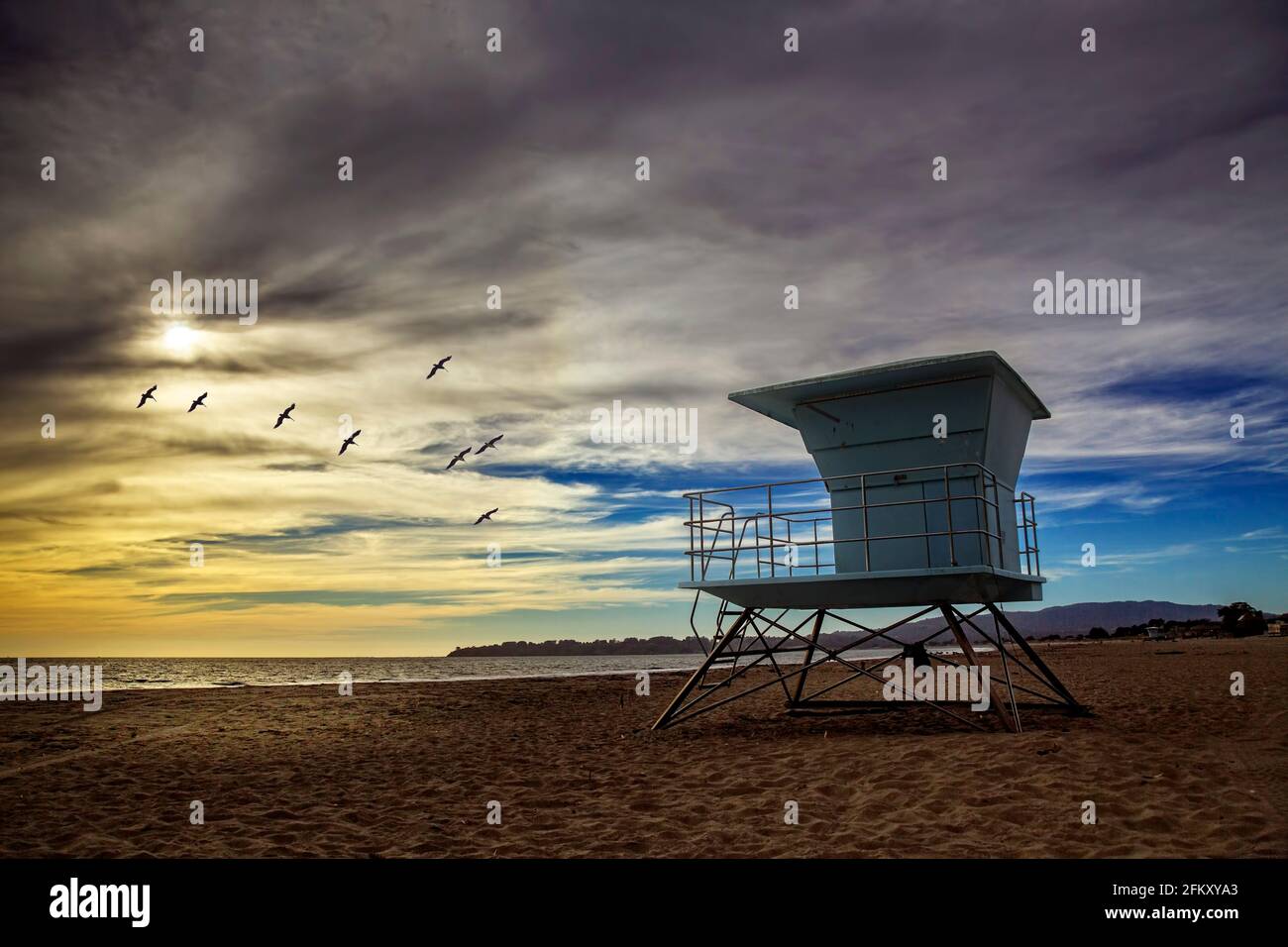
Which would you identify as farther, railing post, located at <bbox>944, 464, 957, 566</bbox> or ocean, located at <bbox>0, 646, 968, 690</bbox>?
ocean, located at <bbox>0, 646, 968, 690</bbox>

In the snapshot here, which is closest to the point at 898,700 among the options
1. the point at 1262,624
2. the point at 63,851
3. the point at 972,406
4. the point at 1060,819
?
the point at 972,406

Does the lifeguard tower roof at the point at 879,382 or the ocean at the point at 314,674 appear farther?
the ocean at the point at 314,674

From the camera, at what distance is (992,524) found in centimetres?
1318

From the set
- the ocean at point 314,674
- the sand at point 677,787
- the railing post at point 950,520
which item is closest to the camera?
the sand at point 677,787

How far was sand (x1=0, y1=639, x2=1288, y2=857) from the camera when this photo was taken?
739 cm

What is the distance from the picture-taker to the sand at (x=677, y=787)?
7.39m

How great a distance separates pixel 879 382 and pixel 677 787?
22.8ft

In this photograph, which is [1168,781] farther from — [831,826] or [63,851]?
[63,851]

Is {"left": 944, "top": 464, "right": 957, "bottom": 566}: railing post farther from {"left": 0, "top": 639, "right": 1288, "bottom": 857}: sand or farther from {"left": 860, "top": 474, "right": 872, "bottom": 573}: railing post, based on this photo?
{"left": 0, "top": 639, "right": 1288, "bottom": 857}: sand

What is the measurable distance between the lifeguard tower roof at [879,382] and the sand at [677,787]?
5.25m

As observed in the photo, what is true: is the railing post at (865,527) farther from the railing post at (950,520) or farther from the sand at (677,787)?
the sand at (677,787)

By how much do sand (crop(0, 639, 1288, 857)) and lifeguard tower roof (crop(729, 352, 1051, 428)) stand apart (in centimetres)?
525

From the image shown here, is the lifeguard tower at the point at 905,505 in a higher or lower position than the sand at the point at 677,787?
higher

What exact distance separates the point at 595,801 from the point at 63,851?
17.0 ft
